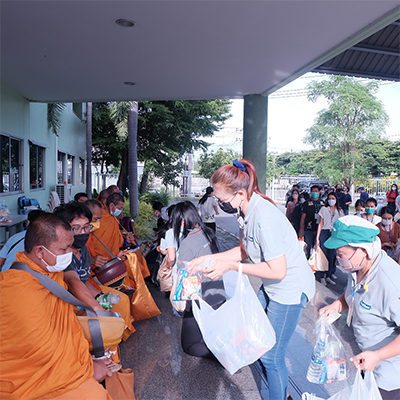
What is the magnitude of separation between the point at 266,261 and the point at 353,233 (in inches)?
21.3

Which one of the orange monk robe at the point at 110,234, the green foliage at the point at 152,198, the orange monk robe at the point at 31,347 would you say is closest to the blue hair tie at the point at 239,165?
the orange monk robe at the point at 31,347

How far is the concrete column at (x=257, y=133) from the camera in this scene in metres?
7.18

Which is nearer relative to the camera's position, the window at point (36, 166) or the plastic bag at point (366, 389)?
the plastic bag at point (366, 389)

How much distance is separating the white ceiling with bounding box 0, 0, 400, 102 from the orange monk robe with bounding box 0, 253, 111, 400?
315 centimetres

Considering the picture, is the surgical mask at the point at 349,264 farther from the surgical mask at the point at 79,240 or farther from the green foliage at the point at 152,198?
the green foliage at the point at 152,198

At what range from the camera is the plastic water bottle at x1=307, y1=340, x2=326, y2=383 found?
1980 mm

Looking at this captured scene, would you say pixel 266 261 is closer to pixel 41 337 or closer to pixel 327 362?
pixel 327 362

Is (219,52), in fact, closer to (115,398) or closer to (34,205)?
(115,398)

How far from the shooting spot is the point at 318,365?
1.99 metres

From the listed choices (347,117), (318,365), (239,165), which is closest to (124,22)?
(239,165)

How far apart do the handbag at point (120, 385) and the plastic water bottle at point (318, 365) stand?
1.21 metres

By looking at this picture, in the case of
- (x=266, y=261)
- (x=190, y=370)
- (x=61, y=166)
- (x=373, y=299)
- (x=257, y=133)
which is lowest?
(x=190, y=370)

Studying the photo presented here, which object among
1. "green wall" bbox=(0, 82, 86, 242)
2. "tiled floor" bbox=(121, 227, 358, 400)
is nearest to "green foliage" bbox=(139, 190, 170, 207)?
"green wall" bbox=(0, 82, 86, 242)

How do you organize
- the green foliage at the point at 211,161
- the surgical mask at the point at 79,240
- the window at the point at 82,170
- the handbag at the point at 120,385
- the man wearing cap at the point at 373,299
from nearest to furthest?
1. the man wearing cap at the point at 373,299
2. the handbag at the point at 120,385
3. the surgical mask at the point at 79,240
4. the window at the point at 82,170
5. the green foliage at the point at 211,161
